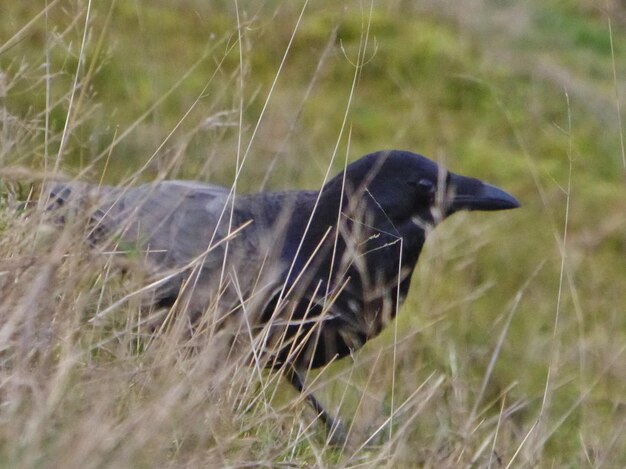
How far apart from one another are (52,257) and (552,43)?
29.1 ft

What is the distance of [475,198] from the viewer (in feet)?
16.8

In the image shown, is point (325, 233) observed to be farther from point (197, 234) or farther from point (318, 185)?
point (318, 185)

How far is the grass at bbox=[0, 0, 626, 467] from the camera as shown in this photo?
2.89 meters

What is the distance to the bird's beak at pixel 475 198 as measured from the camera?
16.7 ft

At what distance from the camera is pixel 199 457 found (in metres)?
2.75

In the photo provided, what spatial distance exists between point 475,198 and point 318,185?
221cm

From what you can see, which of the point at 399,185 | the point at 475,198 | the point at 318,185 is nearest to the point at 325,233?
the point at 399,185

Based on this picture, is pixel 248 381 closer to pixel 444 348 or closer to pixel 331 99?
pixel 444 348

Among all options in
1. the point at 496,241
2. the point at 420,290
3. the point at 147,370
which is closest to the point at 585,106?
the point at 496,241

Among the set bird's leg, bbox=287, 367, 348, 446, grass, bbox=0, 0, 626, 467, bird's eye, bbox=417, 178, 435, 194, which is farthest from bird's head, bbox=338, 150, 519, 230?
bird's leg, bbox=287, 367, 348, 446

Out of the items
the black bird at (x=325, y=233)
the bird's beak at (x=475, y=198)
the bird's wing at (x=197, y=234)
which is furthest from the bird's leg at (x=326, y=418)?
the bird's beak at (x=475, y=198)

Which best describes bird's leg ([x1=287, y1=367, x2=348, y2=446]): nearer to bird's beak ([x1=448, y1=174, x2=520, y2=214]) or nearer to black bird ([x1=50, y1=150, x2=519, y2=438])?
black bird ([x1=50, y1=150, x2=519, y2=438])

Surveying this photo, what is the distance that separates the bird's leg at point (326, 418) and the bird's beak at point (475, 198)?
109 centimetres

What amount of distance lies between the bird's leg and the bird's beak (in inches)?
43.0
